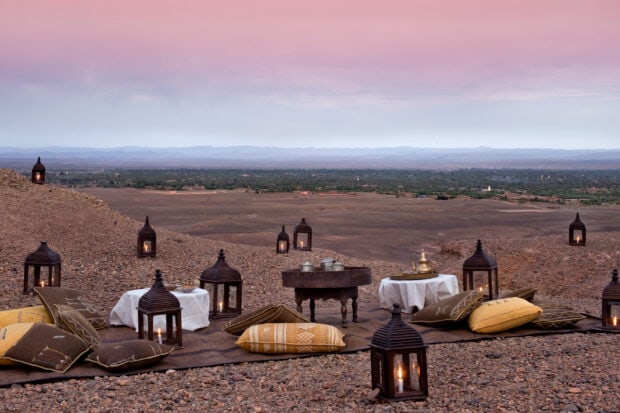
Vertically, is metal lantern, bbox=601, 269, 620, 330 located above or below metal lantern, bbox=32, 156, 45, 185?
below

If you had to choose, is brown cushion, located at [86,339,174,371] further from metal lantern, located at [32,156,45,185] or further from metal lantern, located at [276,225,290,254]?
metal lantern, located at [32,156,45,185]

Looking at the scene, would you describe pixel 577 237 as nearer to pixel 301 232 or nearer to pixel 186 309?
pixel 301 232

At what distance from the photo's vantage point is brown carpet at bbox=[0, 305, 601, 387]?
8367mm

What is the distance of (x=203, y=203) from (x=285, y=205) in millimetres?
5599

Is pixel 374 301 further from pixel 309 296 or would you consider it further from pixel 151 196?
pixel 151 196

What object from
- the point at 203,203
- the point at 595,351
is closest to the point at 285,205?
the point at 203,203

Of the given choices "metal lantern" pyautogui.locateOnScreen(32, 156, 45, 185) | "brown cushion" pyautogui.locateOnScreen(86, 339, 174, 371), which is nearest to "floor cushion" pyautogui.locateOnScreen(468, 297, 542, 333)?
"brown cushion" pyautogui.locateOnScreen(86, 339, 174, 371)

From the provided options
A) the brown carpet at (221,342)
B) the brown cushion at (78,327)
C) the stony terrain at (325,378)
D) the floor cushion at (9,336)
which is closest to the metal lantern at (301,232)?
the stony terrain at (325,378)

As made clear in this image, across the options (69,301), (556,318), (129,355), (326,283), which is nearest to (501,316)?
(556,318)

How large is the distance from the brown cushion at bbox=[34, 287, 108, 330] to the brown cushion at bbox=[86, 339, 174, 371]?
1.92m

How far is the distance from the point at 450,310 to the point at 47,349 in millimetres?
5571

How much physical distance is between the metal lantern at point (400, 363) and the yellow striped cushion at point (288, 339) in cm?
193

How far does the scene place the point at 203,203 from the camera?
4906 cm

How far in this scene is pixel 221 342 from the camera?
10.2 metres
